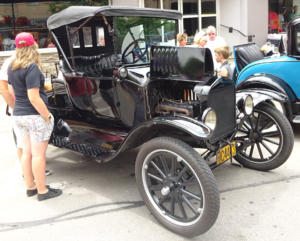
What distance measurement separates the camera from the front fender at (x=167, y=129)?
102 inches

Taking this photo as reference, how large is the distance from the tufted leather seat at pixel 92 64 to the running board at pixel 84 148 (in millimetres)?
859

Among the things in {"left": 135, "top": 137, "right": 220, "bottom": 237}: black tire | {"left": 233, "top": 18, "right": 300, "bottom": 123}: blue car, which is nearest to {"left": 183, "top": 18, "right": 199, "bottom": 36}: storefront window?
{"left": 233, "top": 18, "right": 300, "bottom": 123}: blue car

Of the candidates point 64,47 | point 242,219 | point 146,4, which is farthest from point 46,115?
point 146,4

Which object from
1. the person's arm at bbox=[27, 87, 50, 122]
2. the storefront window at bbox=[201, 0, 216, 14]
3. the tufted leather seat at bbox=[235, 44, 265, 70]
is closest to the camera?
the person's arm at bbox=[27, 87, 50, 122]

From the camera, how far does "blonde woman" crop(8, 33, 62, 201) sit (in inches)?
120

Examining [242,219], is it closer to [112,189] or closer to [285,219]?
[285,219]

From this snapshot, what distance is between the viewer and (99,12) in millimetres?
3275

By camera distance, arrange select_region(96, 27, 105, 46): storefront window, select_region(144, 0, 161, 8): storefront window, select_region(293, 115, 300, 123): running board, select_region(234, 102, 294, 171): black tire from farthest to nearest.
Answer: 1. select_region(144, 0, 161, 8): storefront window
2. select_region(293, 115, 300, 123): running board
3. select_region(96, 27, 105, 46): storefront window
4. select_region(234, 102, 294, 171): black tire

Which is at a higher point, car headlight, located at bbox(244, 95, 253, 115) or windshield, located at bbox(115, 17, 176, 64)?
windshield, located at bbox(115, 17, 176, 64)

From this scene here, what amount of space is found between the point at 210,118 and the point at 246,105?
0.70m

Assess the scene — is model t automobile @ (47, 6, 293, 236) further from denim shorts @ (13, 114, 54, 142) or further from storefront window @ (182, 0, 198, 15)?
storefront window @ (182, 0, 198, 15)

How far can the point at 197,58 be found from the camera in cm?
289

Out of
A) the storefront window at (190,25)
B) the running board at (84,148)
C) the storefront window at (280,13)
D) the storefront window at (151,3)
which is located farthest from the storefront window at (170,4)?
the running board at (84,148)

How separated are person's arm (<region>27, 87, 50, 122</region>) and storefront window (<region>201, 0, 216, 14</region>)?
9093 millimetres
